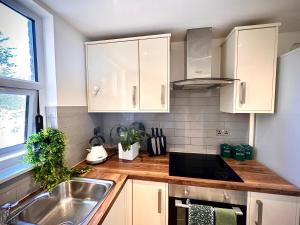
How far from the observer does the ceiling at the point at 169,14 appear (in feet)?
3.68

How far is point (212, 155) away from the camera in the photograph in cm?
178

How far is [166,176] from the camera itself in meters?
1.25

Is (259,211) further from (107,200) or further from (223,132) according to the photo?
(107,200)

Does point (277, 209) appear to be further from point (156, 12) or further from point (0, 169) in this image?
point (0, 169)

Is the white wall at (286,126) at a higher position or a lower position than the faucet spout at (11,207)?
higher

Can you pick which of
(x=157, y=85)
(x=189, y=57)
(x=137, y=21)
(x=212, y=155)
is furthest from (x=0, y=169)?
(x=212, y=155)

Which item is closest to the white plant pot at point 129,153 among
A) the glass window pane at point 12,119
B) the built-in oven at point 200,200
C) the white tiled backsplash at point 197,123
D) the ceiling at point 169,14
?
the white tiled backsplash at point 197,123

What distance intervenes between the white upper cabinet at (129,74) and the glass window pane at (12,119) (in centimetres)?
60

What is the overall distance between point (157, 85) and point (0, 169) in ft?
4.26

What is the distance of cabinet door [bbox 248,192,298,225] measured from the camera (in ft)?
3.53

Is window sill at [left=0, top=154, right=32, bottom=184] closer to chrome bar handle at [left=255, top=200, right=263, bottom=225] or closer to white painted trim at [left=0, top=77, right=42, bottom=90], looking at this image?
white painted trim at [left=0, top=77, right=42, bottom=90]

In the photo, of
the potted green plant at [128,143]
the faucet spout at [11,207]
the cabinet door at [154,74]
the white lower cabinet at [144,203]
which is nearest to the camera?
the faucet spout at [11,207]

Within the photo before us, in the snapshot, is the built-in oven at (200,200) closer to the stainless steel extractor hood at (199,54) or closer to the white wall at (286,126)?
the white wall at (286,126)

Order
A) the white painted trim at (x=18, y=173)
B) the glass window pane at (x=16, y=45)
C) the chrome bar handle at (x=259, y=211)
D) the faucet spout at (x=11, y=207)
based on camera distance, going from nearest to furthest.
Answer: the faucet spout at (x=11, y=207), the white painted trim at (x=18, y=173), the glass window pane at (x=16, y=45), the chrome bar handle at (x=259, y=211)
